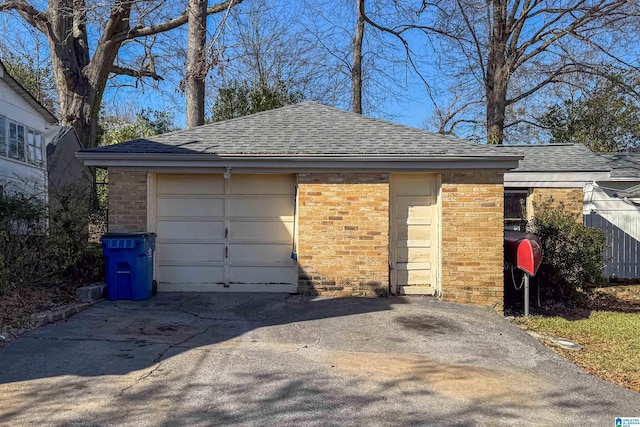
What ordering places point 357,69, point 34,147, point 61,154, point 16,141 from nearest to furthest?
point 16,141 → point 34,147 → point 61,154 → point 357,69

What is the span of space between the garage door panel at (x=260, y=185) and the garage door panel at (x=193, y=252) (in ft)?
3.51

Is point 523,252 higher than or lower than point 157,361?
higher

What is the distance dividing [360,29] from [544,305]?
15.7m

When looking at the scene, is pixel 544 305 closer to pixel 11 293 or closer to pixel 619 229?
pixel 619 229

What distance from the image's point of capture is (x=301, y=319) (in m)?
7.21

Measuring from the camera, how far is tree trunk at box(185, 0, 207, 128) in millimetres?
13469

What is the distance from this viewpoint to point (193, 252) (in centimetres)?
903

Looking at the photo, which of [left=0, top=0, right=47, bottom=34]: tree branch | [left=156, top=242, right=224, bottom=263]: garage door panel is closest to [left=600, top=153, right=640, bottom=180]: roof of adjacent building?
[left=156, top=242, right=224, bottom=263]: garage door panel

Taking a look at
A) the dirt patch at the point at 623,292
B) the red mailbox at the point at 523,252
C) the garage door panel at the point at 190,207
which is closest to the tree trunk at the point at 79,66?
the garage door panel at the point at 190,207

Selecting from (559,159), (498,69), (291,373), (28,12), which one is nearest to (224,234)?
(291,373)

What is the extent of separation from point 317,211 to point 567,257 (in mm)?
5010

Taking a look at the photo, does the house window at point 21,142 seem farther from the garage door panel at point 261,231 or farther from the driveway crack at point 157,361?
the driveway crack at point 157,361

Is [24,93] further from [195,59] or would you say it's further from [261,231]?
[261,231]

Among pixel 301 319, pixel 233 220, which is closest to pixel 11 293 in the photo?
pixel 233 220
